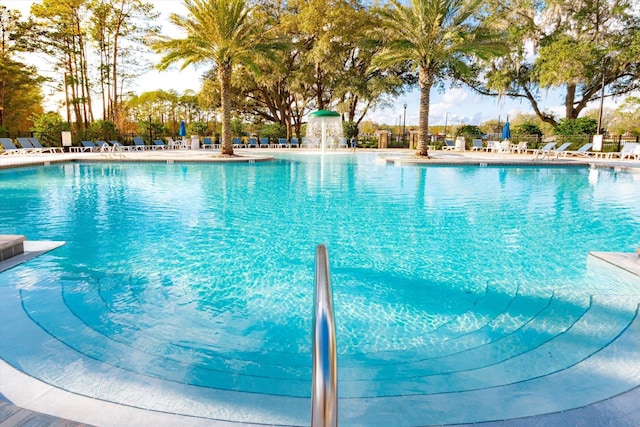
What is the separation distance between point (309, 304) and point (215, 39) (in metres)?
17.3

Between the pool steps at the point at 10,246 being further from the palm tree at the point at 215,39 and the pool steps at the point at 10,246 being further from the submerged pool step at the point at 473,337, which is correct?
the palm tree at the point at 215,39

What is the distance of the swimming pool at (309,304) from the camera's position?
2.47 meters

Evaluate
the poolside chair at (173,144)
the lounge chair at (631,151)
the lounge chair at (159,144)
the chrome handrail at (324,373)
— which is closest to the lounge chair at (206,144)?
the poolside chair at (173,144)

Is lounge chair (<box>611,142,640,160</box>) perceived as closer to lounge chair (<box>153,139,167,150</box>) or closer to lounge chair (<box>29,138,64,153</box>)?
lounge chair (<box>153,139,167,150</box>)

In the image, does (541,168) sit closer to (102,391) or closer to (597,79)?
(597,79)

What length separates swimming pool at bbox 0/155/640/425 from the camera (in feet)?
8.09

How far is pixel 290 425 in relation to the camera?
2023 millimetres

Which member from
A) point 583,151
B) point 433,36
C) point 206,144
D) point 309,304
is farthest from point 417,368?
point 206,144

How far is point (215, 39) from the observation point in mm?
18312

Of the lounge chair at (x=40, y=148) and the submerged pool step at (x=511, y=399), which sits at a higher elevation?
the lounge chair at (x=40, y=148)

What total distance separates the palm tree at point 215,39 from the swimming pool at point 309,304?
11730 mm

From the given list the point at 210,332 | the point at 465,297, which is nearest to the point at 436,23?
the point at 465,297

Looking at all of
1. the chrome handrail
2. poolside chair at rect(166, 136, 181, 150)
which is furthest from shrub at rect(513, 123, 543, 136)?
the chrome handrail

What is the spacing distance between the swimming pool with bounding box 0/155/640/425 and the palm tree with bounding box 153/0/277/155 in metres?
11.7
